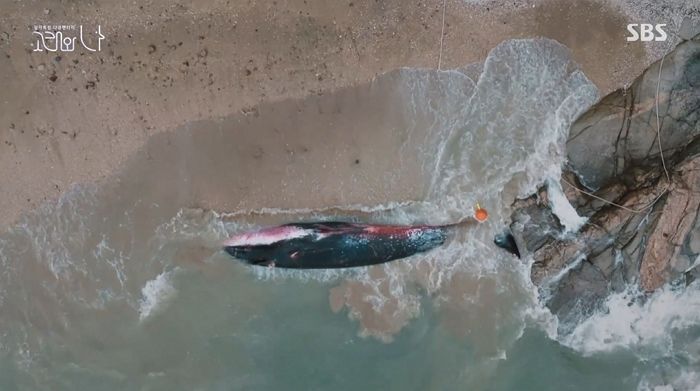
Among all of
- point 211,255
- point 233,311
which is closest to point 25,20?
point 211,255

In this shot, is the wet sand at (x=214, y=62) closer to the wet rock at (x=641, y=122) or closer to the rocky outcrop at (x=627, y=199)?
the wet rock at (x=641, y=122)

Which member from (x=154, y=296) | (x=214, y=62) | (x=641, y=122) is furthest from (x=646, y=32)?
(x=154, y=296)

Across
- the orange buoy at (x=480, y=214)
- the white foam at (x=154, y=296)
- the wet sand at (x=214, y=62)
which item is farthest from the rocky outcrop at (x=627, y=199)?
the white foam at (x=154, y=296)

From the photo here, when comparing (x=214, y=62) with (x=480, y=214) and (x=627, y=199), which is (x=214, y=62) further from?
(x=627, y=199)

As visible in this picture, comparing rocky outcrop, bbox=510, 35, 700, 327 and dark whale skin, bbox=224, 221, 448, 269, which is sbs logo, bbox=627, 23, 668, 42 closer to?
rocky outcrop, bbox=510, 35, 700, 327

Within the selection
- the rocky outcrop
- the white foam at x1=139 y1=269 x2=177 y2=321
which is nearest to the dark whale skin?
the white foam at x1=139 y1=269 x2=177 y2=321

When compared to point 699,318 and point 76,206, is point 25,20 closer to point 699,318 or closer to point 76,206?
point 76,206

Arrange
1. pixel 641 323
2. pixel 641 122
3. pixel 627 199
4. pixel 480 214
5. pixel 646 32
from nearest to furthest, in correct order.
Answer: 1. pixel 627 199
2. pixel 641 122
3. pixel 646 32
4. pixel 480 214
5. pixel 641 323
